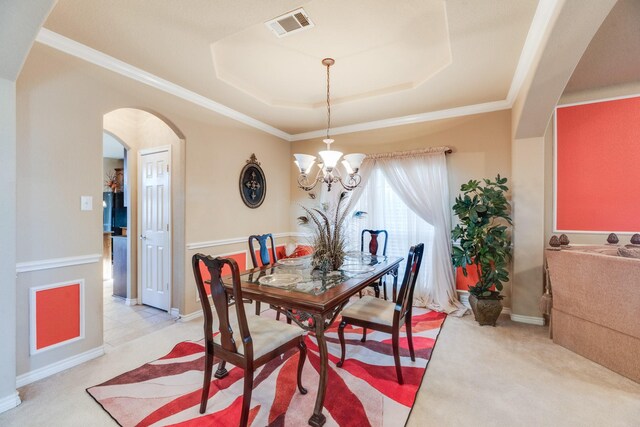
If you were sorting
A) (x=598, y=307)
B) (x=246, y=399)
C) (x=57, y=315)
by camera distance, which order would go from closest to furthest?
1. (x=246, y=399)
2. (x=57, y=315)
3. (x=598, y=307)

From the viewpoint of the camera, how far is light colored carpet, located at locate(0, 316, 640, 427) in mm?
1720

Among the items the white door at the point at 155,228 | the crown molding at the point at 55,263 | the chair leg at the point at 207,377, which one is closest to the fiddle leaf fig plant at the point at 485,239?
the chair leg at the point at 207,377

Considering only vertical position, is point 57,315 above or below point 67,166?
below

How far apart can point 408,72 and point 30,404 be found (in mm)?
4090

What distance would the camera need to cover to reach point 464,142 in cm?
368

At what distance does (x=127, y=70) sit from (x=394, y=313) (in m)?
3.23

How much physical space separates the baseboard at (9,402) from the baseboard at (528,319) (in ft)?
14.7

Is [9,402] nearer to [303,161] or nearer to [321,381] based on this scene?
[321,381]

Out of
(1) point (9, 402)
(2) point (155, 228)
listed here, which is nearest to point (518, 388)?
(1) point (9, 402)

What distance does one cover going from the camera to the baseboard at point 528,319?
3127 millimetres

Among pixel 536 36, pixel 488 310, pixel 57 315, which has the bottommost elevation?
pixel 488 310

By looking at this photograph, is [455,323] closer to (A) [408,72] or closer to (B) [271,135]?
(A) [408,72]

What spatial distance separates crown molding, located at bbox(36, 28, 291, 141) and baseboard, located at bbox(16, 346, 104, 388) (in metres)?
2.50

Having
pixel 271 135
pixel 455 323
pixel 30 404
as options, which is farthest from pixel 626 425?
pixel 271 135
